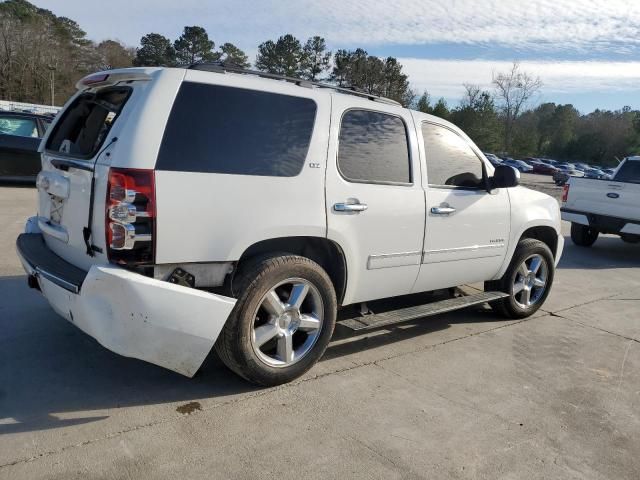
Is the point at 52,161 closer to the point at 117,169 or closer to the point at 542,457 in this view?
the point at 117,169

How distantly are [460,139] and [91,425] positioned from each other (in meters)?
3.55

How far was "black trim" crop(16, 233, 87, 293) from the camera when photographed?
3161 mm

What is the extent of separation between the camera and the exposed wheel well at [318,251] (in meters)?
3.55

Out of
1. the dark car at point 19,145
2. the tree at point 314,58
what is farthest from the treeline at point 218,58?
the dark car at point 19,145

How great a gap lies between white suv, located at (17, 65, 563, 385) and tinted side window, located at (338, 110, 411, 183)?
0.01 meters

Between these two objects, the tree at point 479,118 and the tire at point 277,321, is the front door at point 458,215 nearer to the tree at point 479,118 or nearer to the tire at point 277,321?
the tire at point 277,321

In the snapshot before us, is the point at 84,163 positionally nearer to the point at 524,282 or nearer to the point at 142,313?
the point at 142,313

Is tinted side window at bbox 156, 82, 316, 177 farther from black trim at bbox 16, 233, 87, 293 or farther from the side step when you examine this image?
the side step

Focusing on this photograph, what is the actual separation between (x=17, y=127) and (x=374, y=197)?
10.6 metres

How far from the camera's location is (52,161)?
358 cm

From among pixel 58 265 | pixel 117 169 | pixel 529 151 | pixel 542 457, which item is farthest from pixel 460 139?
pixel 529 151

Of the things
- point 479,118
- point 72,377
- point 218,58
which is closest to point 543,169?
point 479,118

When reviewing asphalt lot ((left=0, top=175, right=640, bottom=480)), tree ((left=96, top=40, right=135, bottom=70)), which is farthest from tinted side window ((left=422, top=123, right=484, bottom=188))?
tree ((left=96, top=40, right=135, bottom=70))

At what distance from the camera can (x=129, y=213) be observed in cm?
292
